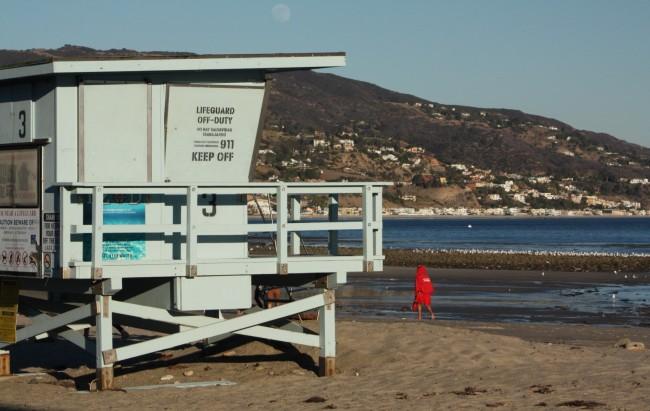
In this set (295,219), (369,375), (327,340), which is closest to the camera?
(369,375)

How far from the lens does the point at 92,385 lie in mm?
16250

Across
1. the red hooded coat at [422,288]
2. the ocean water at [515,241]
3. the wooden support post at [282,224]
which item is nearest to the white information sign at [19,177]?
the wooden support post at [282,224]

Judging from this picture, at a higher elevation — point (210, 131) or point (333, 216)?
point (210, 131)

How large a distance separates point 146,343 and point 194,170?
236 centimetres

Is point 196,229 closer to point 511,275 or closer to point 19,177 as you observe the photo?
point 19,177

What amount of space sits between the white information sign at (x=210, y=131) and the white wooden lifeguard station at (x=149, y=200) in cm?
2

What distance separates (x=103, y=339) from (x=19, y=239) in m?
1.77

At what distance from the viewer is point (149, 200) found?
16250 mm

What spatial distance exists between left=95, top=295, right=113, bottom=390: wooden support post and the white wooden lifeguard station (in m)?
0.02

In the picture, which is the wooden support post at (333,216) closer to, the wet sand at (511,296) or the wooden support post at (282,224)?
the wooden support post at (282,224)

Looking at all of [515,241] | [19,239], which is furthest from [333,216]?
[515,241]

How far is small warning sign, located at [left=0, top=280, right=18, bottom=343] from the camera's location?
1711 centimetres

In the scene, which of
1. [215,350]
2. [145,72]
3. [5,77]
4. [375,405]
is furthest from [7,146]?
[375,405]

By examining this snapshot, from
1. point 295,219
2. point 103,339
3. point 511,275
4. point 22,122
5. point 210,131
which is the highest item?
point 22,122
